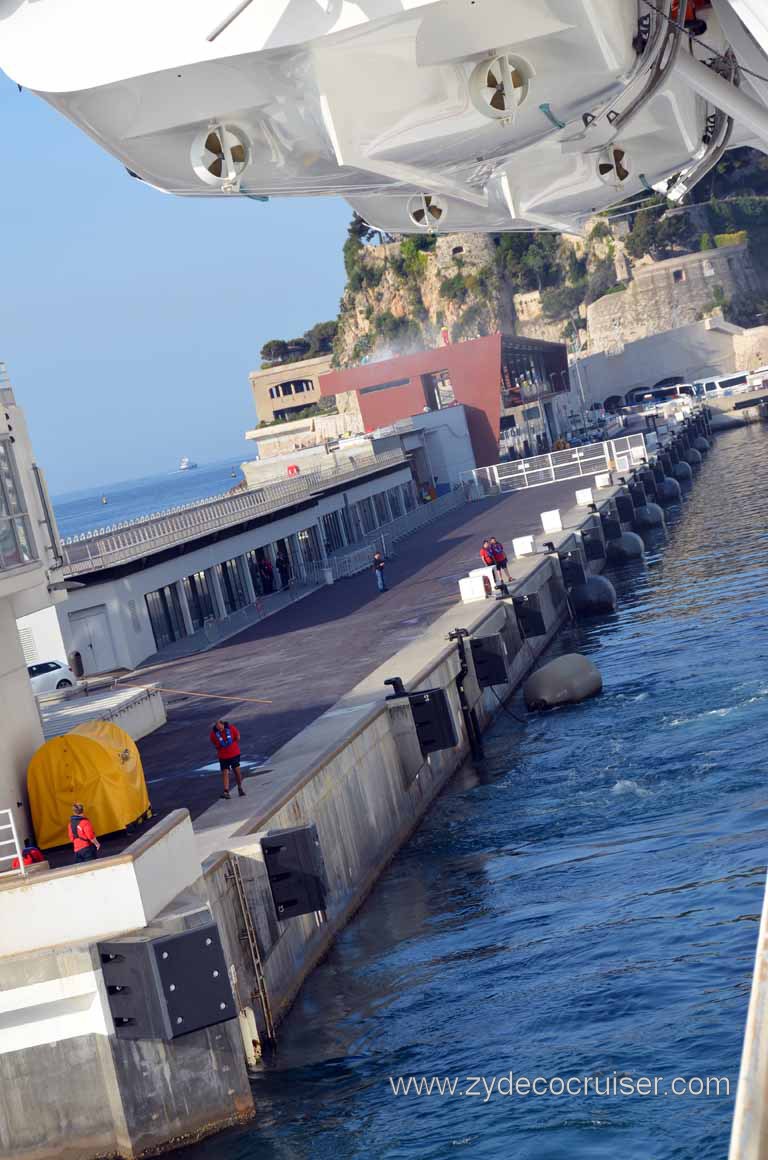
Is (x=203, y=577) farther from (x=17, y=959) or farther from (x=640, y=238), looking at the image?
(x=640, y=238)

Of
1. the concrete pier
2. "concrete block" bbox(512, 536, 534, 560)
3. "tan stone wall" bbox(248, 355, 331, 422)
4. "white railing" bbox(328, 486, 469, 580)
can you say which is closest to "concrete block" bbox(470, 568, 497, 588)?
the concrete pier

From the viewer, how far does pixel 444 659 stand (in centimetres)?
2852

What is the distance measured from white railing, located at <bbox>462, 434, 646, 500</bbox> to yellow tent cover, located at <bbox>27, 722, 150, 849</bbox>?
180ft

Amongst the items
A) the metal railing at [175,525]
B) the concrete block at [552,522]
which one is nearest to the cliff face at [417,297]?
the metal railing at [175,525]

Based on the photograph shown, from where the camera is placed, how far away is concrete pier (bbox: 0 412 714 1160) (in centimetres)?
1341

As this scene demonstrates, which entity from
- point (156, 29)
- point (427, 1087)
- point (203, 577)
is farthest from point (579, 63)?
point (203, 577)

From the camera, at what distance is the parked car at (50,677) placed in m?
38.2

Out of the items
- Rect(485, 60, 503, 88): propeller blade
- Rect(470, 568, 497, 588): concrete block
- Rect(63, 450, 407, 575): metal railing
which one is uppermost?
Rect(485, 60, 503, 88): propeller blade

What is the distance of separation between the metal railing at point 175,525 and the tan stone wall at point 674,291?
89992mm

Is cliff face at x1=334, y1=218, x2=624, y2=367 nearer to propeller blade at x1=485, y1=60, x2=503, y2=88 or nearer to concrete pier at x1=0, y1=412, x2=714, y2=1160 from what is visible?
concrete pier at x1=0, y1=412, x2=714, y2=1160

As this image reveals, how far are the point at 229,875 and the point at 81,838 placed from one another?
1.80 metres

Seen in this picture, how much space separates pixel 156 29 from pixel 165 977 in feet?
29.9

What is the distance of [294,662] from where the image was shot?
115 ft

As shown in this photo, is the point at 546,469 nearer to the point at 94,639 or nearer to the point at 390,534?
the point at 390,534
